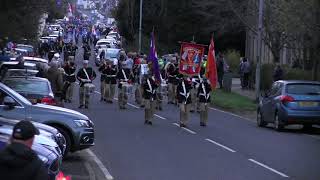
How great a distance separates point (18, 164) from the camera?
5434 mm

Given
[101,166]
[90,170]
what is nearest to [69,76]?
[101,166]

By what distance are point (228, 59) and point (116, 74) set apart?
24.9 meters

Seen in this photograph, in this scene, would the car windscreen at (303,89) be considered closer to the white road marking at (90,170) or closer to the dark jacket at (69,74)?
the white road marking at (90,170)

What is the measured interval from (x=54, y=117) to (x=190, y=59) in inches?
497

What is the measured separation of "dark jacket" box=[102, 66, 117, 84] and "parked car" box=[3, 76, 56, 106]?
11753mm

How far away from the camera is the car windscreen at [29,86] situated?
17.1 meters

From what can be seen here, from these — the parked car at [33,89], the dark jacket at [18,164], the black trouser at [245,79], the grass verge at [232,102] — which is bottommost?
the grass verge at [232,102]

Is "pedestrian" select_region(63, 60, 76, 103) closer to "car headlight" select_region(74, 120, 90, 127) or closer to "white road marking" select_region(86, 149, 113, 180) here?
"white road marking" select_region(86, 149, 113, 180)

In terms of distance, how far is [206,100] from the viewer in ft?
72.3

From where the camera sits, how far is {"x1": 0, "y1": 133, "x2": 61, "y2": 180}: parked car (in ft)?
25.8

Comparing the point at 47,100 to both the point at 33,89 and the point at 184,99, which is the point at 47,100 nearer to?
the point at 33,89

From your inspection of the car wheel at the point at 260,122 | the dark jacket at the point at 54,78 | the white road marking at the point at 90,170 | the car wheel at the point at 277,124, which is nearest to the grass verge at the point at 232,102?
the car wheel at the point at 260,122

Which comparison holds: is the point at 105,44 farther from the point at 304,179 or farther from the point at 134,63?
the point at 304,179

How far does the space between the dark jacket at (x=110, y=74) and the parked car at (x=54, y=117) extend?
49.7 feet
